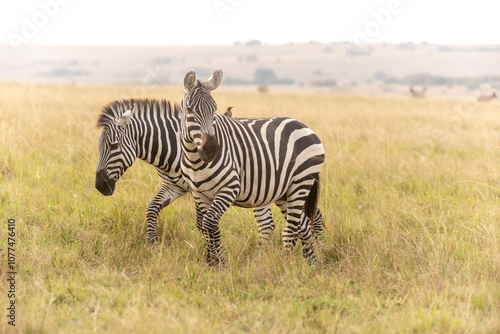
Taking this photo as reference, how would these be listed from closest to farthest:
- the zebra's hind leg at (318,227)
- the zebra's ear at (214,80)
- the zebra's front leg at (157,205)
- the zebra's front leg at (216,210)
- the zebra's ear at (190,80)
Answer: the zebra's ear at (190,80), the zebra's ear at (214,80), the zebra's front leg at (216,210), the zebra's front leg at (157,205), the zebra's hind leg at (318,227)

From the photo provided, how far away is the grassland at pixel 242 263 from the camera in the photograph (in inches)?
149

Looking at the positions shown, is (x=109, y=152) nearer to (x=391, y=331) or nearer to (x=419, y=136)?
(x=391, y=331)

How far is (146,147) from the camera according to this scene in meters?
5.13

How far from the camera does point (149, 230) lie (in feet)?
17.8

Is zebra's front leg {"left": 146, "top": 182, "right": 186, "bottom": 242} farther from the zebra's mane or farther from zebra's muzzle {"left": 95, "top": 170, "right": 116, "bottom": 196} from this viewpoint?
the zebra's mane

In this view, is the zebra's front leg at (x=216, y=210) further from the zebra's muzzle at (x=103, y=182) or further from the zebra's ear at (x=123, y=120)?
the zebra's ear at (x=123, y=120)

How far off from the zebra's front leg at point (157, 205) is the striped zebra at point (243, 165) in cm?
60

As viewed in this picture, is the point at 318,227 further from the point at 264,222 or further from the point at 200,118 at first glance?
the point at 200,118

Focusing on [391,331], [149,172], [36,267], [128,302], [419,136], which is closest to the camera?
[391,331]

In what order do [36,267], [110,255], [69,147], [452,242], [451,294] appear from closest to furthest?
[451,294]
[36,267]
[110,255]
[452,242]
[69,147]

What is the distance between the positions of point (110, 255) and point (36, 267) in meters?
0.68

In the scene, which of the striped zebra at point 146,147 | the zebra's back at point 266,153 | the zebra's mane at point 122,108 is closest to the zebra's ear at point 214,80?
the zebra's back at point 266,153

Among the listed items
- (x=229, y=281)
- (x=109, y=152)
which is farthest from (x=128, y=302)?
(x=109, y=152)

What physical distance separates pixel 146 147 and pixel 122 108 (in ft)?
1.61
